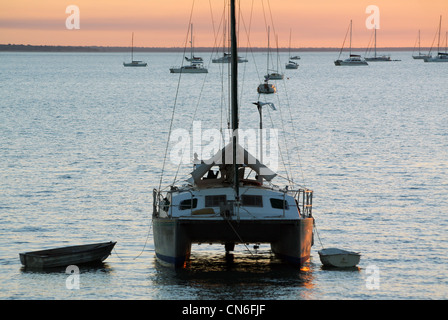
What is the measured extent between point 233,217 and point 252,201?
1.72m

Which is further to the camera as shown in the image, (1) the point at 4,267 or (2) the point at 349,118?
(2) the point at 349,118

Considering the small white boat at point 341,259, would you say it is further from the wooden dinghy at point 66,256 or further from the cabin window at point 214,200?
the wooden dinghy at point 66,256

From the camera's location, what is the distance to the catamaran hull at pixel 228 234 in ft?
102

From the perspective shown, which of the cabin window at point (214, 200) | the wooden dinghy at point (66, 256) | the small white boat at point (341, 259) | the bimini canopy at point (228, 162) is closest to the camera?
the cabin window at point (214, 200)

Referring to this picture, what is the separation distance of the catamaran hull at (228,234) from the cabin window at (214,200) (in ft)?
3.40

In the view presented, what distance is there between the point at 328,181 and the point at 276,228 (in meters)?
22.1

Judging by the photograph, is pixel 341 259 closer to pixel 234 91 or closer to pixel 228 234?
pixel 228 234

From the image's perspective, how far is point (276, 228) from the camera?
1268 inches

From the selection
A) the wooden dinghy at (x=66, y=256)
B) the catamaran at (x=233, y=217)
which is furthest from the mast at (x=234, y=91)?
the wooden dinghy at (x=66, y=256)

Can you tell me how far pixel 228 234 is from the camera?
104 ft

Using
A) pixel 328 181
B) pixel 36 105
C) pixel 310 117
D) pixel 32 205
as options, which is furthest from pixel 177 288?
pixel 36 105

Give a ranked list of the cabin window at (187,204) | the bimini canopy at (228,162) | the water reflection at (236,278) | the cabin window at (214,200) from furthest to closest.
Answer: the bimini canopy at (228,162) < the cabin window at (187,204) < the cabin window at (214,200) < the water reflection at (236,278)

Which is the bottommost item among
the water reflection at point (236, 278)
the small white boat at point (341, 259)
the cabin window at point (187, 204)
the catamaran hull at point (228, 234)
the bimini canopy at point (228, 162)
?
the water reflection at point (236, 278)
